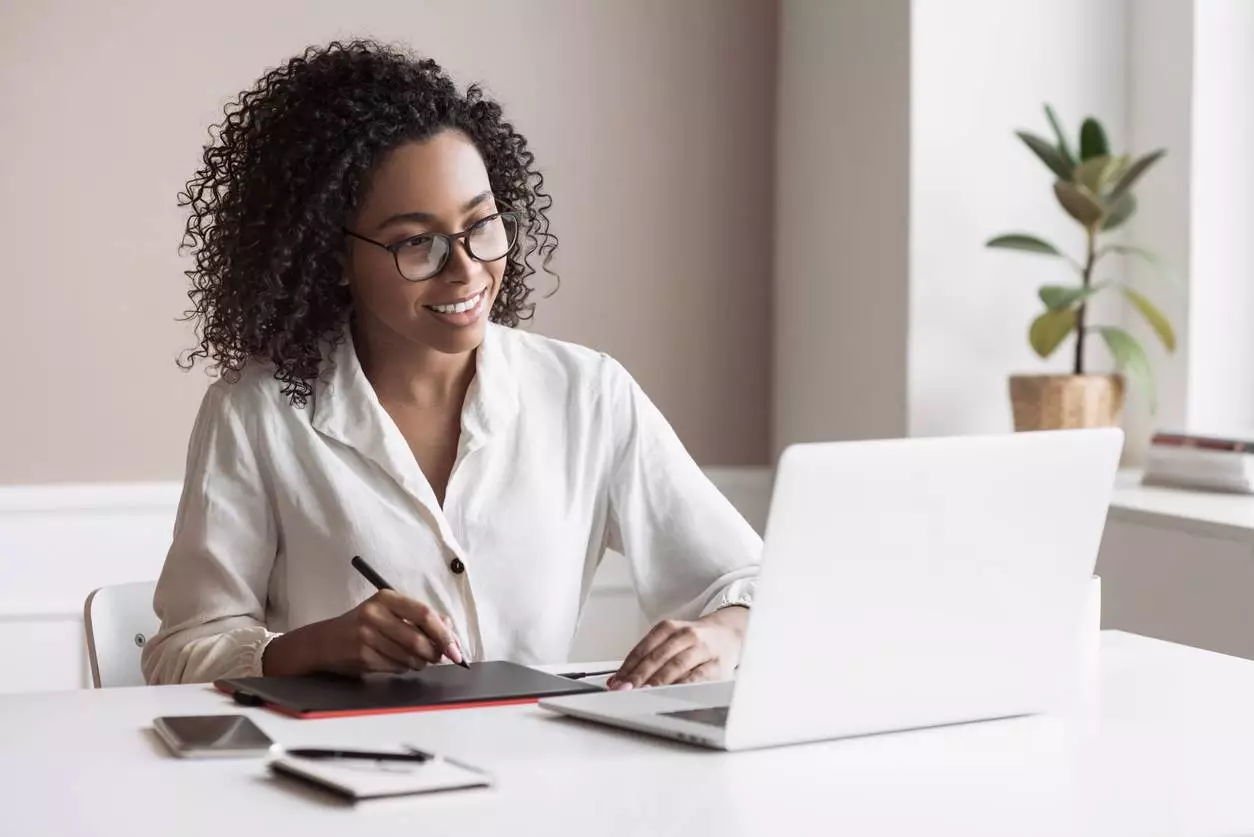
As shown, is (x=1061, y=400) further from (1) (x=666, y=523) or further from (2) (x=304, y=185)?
(2) (x=304, y=185)

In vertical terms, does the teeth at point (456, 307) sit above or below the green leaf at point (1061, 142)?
below

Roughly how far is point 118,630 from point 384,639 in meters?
0.58

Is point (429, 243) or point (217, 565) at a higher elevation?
point (429, 243)

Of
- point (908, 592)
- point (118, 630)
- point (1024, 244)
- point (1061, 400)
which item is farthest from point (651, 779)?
point (1024, 244)

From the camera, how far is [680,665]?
4.83 ft

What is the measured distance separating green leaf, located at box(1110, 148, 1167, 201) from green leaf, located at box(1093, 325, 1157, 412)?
0.86 feet

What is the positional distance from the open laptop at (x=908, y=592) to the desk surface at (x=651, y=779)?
0.08 feet

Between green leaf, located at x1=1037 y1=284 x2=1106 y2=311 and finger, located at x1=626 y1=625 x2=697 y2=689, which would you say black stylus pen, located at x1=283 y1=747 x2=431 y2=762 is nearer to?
finger, located at x1=626 y1=625 x2=697 y2=689

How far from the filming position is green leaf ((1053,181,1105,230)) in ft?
9.71

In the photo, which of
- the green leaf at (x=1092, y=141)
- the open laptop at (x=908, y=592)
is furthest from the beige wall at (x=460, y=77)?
the open laptop at (x=908, y=592)

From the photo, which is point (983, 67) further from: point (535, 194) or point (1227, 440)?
point (535, 194)

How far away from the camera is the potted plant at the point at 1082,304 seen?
2.96 m

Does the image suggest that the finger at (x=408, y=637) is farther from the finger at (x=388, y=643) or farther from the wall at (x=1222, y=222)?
the wall at (x=1222, y=222)

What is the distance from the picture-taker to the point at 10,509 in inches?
113
